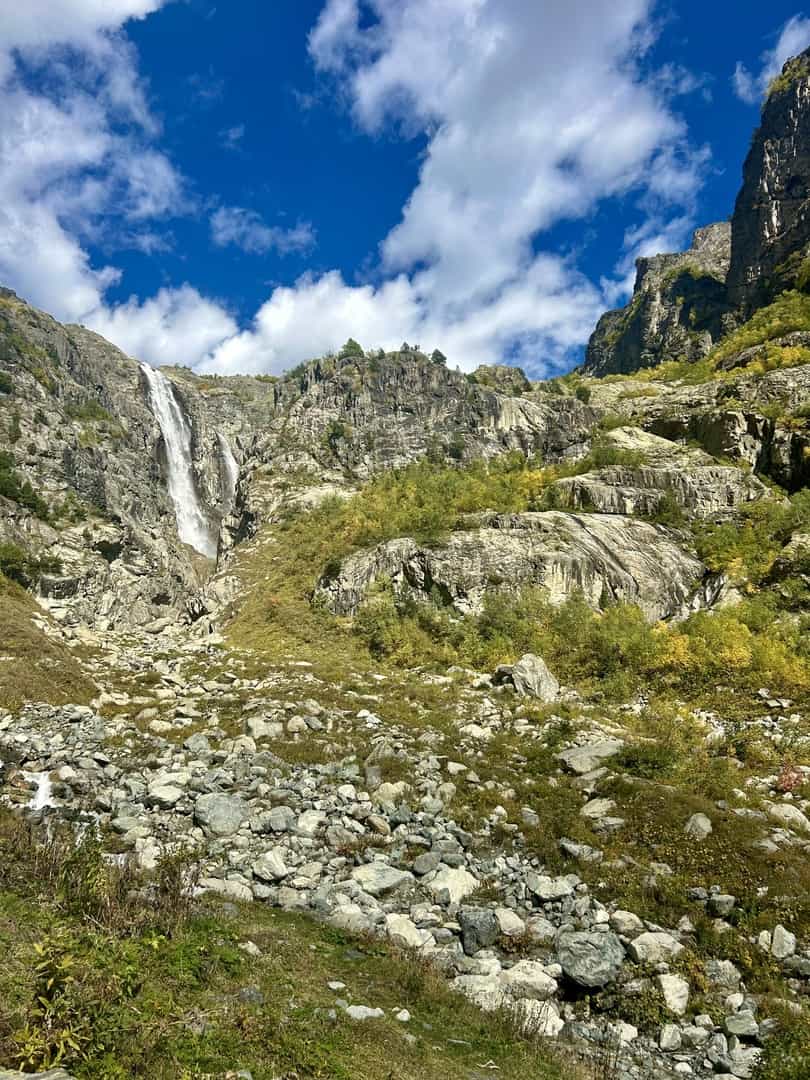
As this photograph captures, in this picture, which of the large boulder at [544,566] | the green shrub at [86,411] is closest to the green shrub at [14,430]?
the green shrub at [86,411]

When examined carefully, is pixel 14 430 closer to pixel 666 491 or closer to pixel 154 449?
pixel 154 449

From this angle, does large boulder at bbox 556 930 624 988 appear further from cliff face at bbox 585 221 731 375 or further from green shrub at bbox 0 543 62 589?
cliff face at bbox 585 221 731 375

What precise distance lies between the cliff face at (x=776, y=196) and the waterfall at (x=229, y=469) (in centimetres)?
6279

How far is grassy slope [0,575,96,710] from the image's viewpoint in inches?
607

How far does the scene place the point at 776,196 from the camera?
208 feet

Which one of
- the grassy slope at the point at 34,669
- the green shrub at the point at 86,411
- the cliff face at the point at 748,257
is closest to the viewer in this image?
the grassy slope at the point at 34,669

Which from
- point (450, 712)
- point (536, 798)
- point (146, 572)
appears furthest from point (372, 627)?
point (146, 572)

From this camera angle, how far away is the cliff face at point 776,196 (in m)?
59.6

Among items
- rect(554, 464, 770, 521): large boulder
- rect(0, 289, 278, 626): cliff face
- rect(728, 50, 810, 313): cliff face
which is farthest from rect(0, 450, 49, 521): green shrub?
rect(728, 50, 810, 313): cliff face

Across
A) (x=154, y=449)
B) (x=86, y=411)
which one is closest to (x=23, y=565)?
(x=86, y=411)

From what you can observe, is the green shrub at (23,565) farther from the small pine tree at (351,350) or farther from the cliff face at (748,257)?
the cliff face at (748,257)

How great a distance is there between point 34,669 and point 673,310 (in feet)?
283

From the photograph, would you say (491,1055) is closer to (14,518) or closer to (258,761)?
(258,761)

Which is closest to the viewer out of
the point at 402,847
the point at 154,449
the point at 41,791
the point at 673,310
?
the point at 402,847
